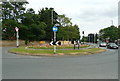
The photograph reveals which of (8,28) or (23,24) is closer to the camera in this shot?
(8,28)

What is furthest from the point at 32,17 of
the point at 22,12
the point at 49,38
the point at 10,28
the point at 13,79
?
the point at 13,79

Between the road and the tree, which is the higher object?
the tree

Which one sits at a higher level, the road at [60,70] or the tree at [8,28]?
the tree at [8,28]

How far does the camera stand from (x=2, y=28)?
3562cm

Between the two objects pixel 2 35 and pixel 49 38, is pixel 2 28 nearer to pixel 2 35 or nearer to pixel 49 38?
pixel 2 35

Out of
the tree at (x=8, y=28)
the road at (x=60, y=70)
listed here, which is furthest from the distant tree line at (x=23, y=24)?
the road at (x=60, y=70)

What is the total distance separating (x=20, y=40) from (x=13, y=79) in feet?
119

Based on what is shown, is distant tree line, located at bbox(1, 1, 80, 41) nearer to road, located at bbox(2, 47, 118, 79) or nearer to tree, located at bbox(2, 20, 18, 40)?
tree, located at bbox(2, 20, 18, 40)

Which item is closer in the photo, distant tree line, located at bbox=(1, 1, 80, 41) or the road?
the road

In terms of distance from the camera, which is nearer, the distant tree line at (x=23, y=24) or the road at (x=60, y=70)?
the road at (x=60, y=70)

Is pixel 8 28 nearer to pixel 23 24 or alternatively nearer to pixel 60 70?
pixel 23 24

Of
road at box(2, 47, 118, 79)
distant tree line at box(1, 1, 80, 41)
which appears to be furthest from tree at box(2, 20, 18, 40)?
road at box(2, 47, 118, 79)

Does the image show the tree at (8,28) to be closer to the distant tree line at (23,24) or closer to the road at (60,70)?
the distant tree line at (23,24)

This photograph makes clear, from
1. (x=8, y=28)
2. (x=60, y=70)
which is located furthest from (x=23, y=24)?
(x=60, y=70)
